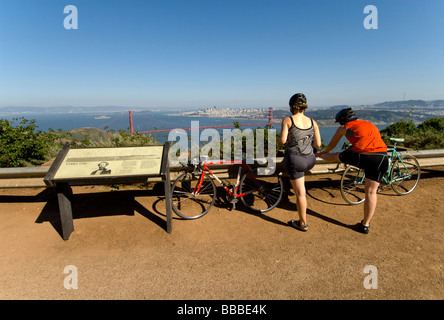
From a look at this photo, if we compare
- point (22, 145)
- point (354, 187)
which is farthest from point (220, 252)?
point (22, 145)

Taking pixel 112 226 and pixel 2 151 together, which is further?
pixel 2 151

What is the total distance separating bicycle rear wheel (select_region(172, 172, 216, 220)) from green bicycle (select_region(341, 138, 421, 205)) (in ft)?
→ 8.62

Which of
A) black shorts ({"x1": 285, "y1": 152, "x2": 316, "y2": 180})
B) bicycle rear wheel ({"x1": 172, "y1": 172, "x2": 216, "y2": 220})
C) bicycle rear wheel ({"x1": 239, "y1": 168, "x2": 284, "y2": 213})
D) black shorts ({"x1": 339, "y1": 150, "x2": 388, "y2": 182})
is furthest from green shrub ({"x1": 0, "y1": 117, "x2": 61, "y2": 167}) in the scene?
black shorts ({"x1": 339, "y1": 150, "x2": 388, "y2": 182})

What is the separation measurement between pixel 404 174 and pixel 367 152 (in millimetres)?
2300

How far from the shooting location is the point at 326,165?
4.98 meters

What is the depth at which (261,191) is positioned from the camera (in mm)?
4492

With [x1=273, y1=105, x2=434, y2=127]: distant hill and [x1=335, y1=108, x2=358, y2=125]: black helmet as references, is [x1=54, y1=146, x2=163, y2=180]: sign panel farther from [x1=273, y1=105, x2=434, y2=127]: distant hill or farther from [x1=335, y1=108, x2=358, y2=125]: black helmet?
[x1=335, y1=108, x2=358, y2=125]: black helmet

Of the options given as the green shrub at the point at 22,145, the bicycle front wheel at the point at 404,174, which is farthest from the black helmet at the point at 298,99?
the green shrub at the point at 22,145

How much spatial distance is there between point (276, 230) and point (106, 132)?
21.5 feet

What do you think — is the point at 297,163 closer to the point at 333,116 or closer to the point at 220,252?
the point at 220,252

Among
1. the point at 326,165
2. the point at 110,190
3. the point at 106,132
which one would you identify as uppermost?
the point at 106,132

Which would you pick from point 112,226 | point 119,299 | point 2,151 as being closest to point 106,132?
point 2,151

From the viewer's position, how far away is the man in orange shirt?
3352 millimetres
